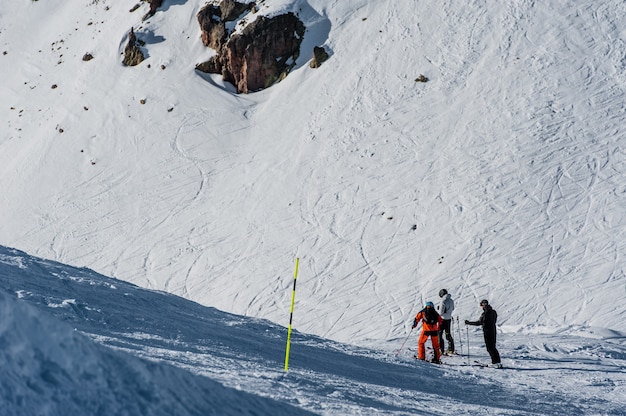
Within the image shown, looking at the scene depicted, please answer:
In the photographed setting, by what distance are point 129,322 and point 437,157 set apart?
19874 mm

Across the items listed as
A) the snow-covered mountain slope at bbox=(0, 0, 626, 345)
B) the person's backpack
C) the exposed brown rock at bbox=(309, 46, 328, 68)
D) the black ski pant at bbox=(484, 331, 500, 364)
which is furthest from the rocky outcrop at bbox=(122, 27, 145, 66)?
the black ski pant at bbox=(484, 331, 500, 364)

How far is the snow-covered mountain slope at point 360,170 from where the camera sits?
2233 cm

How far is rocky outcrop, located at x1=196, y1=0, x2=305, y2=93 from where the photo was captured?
3819 centimetres

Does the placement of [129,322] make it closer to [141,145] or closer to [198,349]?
[198,349]

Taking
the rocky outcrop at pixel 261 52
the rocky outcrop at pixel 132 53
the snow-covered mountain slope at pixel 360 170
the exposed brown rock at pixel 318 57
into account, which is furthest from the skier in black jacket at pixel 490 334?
the rocky outcrop at pixel 132 53

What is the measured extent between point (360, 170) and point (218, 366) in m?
21.0

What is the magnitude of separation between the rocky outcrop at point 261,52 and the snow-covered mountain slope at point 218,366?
981 inches

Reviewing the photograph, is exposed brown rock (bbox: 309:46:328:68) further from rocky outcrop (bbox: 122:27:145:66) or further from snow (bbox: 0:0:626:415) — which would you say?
rocky outcrop (bbox: 122:27:145:66)

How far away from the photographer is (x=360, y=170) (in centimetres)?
2870

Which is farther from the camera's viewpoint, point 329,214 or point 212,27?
point 212,27

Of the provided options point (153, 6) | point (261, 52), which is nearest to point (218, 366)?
point (261, 52)

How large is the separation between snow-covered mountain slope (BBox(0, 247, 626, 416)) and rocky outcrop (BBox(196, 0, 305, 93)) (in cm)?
2491

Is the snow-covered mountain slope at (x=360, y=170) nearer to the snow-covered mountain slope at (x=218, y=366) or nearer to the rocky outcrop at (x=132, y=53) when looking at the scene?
the rocky outcrop at (x=132, y=53)

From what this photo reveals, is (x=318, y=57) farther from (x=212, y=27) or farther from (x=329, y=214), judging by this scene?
(x=329, y=214)
